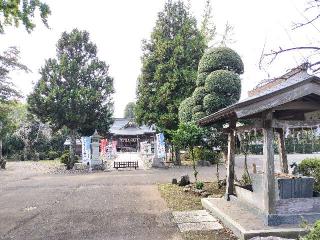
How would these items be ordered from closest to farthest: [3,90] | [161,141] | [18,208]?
[18,208] → [161,141] → [3,90]

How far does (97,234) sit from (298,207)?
14.5ft

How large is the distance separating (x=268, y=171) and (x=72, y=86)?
97.6 feet

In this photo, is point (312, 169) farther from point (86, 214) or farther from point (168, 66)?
point (168, 66)

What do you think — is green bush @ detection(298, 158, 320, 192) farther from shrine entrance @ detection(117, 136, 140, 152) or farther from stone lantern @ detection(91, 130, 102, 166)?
shrine entrance @ detection(117, 136, 140, 152)

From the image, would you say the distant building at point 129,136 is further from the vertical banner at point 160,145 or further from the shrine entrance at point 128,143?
the vertical banner at point 160,145

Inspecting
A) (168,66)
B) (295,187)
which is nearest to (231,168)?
(295,187)

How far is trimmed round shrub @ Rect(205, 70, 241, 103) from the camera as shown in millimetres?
15273

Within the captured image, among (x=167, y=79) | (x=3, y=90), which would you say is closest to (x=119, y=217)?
(x=167, y=79)

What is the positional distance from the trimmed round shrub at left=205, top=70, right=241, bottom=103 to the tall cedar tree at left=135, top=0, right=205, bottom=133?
1338 centimetres

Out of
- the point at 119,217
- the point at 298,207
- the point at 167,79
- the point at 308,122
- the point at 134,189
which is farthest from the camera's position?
the point at 167,79

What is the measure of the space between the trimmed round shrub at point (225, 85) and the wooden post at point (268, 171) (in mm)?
7056

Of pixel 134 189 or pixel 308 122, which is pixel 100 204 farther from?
pixel 308 122

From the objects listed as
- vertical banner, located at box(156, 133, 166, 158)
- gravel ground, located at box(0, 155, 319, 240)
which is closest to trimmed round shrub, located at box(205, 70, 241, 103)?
gravel ground, located at box(0, 155, 319, 240)

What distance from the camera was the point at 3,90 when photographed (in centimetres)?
3647
